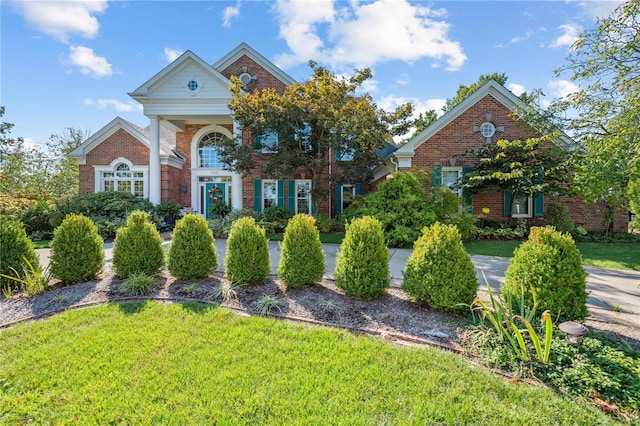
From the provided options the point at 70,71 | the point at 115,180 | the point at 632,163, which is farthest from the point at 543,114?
the point at 115,180

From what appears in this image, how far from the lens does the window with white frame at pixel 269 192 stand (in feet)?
49.5

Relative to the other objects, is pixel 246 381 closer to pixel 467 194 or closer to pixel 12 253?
pixel 12 253

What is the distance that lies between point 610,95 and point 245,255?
8.30 meters

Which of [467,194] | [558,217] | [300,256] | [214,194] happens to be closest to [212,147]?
[214,194]

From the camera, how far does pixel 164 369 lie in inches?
109

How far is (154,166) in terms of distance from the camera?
13812 mm

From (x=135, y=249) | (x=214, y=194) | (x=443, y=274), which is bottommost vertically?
(x=443, y=274)

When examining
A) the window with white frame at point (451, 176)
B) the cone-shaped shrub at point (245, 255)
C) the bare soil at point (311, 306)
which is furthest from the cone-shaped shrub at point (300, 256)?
the window with white frame at point (451, 176)

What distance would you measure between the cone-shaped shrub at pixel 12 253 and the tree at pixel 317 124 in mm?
7547

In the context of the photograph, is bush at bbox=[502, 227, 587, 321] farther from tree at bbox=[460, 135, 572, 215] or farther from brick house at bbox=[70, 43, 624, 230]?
brick house at bbox=[70, 43, 624, 230]

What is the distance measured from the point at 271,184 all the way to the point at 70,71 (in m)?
8.76

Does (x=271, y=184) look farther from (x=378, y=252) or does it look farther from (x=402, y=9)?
(x=378, y=252)

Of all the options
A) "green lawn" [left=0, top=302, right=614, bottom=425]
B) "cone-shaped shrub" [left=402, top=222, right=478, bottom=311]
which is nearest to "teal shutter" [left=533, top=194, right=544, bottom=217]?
"cone-shaped shrub" [left=402, top=222, right=478, bottom=311]

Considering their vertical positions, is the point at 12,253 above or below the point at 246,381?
above
